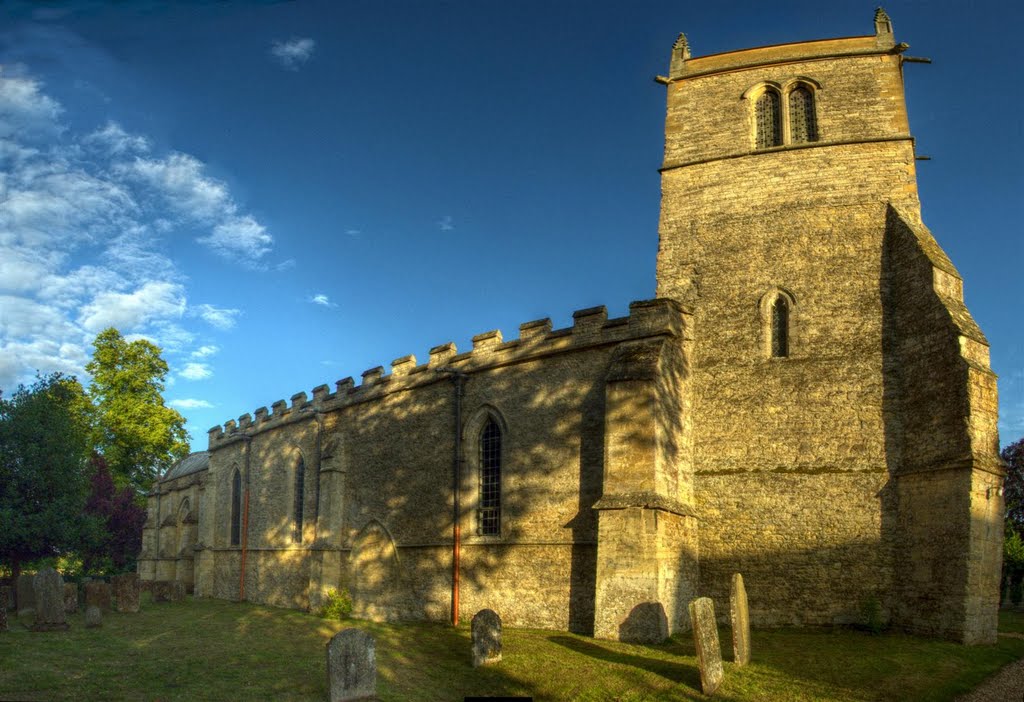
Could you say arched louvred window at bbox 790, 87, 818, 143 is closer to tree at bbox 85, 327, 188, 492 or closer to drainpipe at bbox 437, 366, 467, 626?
drainpipe at bbox 437, 366, 467, 626

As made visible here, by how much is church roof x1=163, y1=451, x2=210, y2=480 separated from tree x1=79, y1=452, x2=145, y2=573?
261 cm

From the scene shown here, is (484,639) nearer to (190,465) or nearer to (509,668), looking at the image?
(509,668)

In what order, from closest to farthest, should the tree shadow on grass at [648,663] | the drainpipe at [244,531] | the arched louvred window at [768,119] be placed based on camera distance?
the tree shadow on grass at [648,663], the arched louvred window at [768,119], the drainpipe at [244,531]

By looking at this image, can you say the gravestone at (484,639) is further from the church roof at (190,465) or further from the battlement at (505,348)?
the church roof at (190,465)

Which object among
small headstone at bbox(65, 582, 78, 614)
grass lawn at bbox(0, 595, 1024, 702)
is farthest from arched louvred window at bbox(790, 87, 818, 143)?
small headstone at bbox(65, 582, 78, 614)

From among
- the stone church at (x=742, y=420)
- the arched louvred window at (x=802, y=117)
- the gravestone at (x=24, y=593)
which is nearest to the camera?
the stone church at (x=742, y=420)

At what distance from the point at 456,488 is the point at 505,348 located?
4035 mm

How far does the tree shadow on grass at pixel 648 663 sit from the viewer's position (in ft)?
40.2

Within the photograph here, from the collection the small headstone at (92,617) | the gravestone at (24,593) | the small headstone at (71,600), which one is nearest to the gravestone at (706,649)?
the small headstone at (92,617)

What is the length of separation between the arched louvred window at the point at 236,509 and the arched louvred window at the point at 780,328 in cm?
2387

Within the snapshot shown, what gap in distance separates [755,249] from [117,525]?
37553 millimetres

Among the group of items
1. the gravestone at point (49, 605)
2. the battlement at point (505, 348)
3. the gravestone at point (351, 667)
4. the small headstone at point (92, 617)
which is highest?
the battlement at point (505, 348)

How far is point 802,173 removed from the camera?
19.5 m

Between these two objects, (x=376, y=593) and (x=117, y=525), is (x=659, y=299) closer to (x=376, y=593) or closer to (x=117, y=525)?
(x=376, y=593)
